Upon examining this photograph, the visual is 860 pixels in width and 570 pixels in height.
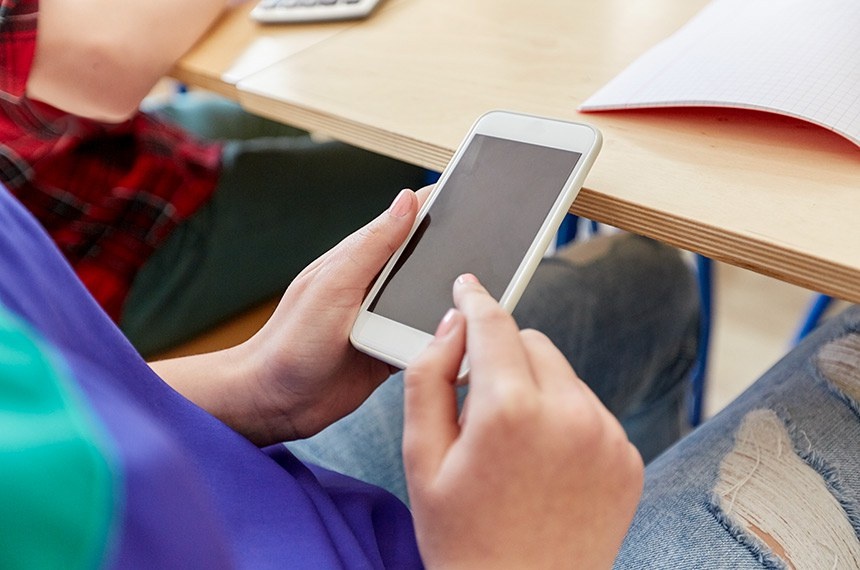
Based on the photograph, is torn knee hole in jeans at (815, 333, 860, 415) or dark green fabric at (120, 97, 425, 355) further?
dark green fabric at (120, 97, 425, 355)

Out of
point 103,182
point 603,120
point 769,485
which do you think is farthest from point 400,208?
point 103,182

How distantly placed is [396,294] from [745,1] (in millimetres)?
348

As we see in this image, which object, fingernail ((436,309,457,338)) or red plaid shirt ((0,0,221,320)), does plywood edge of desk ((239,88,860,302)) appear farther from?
red plaid shirt ((0,0,221,320))

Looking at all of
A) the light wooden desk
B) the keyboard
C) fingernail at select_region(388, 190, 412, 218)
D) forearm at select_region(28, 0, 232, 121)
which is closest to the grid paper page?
the light wooden desk

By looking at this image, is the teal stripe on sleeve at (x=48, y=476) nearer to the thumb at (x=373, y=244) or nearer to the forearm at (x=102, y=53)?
the thumb at (x=373, y=244)

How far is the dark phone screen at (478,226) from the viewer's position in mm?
418

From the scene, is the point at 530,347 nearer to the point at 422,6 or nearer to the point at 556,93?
the point at 556,93

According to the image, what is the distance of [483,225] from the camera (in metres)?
0.43

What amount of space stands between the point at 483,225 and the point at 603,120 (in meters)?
0.11

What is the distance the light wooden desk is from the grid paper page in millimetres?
17

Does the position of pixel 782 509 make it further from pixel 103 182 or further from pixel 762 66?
pixel 103 182

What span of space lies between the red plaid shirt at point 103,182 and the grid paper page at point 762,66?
0.43 meters

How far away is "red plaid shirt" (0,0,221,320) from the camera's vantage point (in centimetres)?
63

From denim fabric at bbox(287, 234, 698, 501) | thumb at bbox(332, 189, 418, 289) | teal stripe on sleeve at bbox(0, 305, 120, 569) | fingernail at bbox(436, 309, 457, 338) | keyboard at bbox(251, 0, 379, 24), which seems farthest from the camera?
keyboard at bbox(251, 0, 379, 24)
